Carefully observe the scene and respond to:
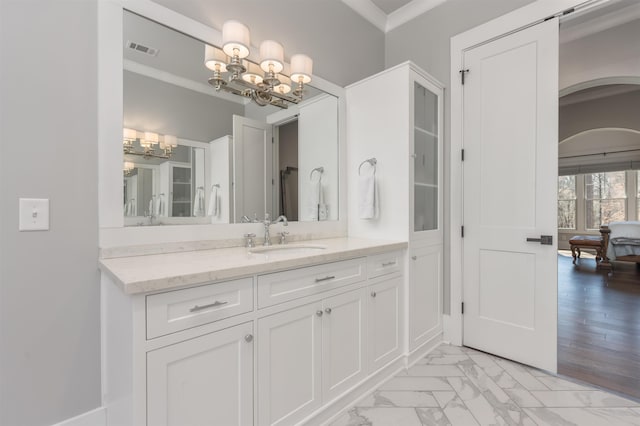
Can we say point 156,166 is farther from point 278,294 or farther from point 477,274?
point 477,274

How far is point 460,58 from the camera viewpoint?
2.48 m

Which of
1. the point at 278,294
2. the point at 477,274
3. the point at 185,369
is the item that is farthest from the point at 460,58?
the point at 185,369

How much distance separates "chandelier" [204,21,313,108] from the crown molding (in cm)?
243

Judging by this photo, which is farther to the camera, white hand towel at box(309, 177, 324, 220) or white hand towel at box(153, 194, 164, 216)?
white hand towel at box(309, 177, 324, 220)

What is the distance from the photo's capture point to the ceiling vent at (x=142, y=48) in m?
1.55

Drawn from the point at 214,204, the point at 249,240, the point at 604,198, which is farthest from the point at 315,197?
the point at 604,198

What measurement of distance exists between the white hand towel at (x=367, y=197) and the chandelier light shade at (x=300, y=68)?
32.2 inches

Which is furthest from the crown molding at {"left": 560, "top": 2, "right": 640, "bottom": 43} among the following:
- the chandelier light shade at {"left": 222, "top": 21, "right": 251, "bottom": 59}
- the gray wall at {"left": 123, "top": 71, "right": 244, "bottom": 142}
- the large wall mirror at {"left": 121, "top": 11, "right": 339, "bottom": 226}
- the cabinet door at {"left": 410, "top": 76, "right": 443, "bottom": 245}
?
the gray wall at {"left": 123, "top": 71, "right": 244, "bottom": 142}

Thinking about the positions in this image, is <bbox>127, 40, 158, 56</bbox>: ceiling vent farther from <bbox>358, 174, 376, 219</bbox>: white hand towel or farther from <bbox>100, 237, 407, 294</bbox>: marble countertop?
<bbox>358, 174, 376, 219</bbox>: white hand towel

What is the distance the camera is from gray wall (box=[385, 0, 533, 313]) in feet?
7.76

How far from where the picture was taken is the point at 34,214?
1.31m

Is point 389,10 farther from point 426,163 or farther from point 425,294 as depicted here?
point 425,294

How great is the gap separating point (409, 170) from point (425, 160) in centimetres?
33

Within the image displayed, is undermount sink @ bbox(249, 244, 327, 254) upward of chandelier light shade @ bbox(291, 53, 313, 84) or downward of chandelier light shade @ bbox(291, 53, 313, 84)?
downward
